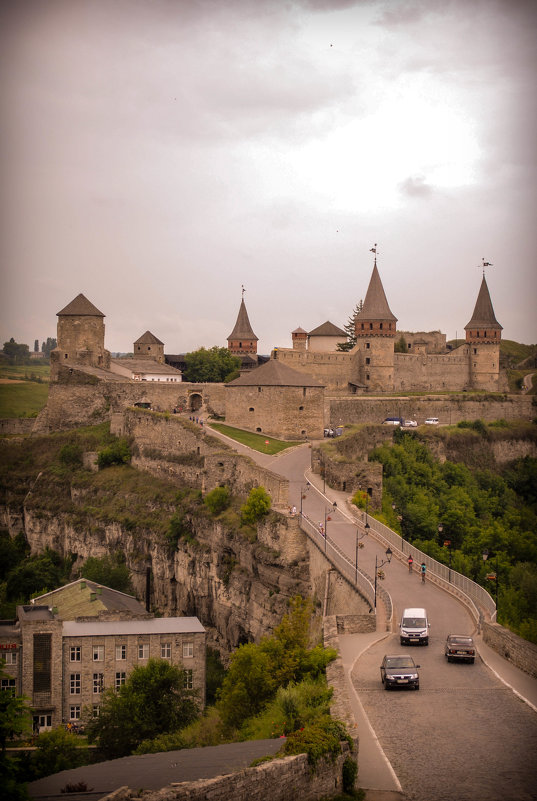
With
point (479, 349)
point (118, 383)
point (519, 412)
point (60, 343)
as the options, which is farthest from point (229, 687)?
point (479, 349)

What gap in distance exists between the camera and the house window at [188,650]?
41094 millimetres

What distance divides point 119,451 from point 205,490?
42.1ft

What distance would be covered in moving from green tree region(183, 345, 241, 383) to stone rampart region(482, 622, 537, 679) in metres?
60.4

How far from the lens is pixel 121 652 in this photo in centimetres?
4069

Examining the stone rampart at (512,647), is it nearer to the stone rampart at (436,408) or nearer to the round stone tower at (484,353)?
the stone rampart at (436,408)

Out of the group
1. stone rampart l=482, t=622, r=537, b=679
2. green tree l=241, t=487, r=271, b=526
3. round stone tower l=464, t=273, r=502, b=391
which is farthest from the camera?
round stone tower l=464, t=273, r=502, b=391

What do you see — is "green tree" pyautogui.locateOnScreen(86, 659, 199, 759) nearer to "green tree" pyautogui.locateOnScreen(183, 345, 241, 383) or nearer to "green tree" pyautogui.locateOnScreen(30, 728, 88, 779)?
"green tree" pyautogui.locateOnScreen(30, 728, 88, 779)

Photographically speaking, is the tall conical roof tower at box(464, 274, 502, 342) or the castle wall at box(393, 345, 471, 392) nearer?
the castle wall at box(393, 345, 471, 392)

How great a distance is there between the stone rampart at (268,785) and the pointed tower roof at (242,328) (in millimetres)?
85096

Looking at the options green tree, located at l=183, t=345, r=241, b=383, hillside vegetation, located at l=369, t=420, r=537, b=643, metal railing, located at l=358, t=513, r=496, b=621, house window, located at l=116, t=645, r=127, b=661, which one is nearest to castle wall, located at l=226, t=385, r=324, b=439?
hillside vegetation, located at l=369, t=420, r=537, b=643

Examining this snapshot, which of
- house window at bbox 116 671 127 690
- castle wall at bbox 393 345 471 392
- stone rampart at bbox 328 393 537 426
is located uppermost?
castle wall at bbox 393 345 471 392

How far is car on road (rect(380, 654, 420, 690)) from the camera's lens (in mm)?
22141

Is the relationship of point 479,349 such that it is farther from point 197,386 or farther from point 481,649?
point 481,649

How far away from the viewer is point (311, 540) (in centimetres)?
3944
